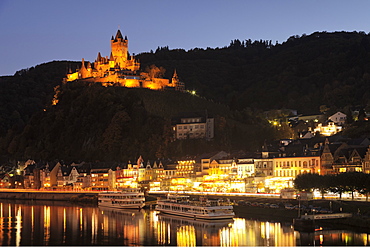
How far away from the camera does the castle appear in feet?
486

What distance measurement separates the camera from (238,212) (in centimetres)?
7538

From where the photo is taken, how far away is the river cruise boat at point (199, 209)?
2800 inches

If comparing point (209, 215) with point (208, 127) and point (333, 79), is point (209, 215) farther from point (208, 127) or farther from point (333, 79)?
point (333, 79)

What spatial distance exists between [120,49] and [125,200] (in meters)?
79.3

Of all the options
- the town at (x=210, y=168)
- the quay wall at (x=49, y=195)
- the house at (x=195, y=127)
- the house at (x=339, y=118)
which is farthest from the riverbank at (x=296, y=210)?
the house at (x=339, y=118)

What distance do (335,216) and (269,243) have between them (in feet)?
36.5

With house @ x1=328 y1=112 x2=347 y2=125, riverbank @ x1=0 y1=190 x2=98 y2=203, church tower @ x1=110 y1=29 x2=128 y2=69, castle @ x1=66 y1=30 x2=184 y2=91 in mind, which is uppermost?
church tower @ x1=110 y1=29 x2=128 y2=69

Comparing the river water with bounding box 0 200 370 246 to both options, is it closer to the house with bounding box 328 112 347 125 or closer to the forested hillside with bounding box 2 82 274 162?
the forested hillside with bounding box 2 82 274 162

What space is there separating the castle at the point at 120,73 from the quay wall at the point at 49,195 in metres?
39.6

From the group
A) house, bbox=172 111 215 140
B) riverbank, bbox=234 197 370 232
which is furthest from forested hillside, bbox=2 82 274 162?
riverbank, bbox=234 197 370 232

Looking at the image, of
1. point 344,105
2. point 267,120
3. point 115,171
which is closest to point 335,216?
point 115,171

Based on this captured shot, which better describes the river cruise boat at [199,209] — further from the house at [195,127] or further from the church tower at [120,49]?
the church tower at [120,49]

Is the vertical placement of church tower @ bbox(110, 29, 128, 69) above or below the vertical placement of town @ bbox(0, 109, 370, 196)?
above

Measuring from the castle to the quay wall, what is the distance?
3964 cm
